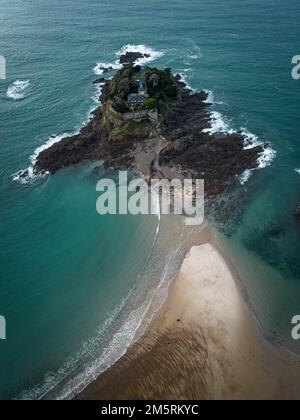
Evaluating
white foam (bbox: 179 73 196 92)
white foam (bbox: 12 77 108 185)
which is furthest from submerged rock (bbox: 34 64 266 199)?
white foam (bbox: 179 73 196 92)

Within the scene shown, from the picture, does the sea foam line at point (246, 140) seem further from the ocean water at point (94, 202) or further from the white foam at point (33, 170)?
the white foam at point (33, 170)

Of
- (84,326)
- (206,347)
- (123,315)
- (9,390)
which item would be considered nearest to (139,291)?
(123,315)

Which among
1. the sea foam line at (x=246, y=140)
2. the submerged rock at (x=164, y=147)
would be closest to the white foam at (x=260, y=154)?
the sea foam line at (x=246, y=140)

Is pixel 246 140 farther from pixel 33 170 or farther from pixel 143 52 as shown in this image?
pixel 143 52

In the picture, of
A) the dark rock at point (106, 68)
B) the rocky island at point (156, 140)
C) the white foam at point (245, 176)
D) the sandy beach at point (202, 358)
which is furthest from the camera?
the dark rock at point (106, 68)

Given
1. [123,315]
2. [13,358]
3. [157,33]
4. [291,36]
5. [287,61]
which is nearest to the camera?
[13,358]

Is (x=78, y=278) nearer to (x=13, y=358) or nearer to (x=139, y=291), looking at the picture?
(x=139, y=291)
